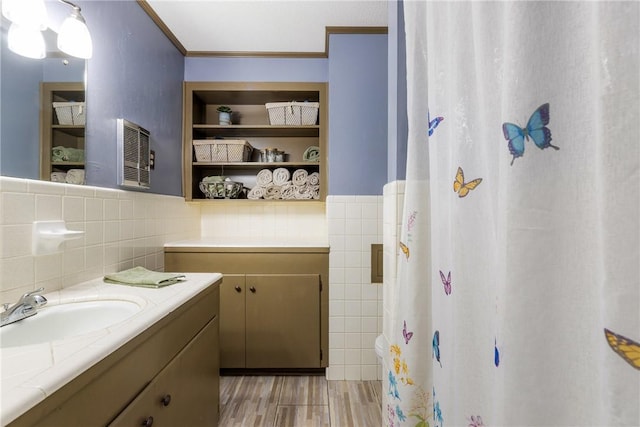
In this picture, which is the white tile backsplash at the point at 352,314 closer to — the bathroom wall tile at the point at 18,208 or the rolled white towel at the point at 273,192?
the rolled white towel at the point at 273,192

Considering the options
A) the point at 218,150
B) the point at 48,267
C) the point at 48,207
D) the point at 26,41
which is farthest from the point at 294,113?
the point at 48,267

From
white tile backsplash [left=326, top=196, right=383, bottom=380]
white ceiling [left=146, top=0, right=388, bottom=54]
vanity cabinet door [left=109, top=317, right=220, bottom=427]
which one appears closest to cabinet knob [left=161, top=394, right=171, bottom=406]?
vanity cabinet door [left=109, top=317, right=220, bottom=427]

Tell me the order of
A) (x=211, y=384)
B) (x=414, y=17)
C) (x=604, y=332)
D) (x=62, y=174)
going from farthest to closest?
1. (x=211, y=384)
2. (x=62, y=174)
3. (x=414, y=17)
4. (x=604, y=332)

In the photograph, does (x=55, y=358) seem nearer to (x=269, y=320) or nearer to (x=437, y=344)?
(x=437, y=344)

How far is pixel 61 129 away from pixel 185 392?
1.13m

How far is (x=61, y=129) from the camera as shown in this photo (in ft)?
3.71

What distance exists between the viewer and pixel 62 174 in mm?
1120

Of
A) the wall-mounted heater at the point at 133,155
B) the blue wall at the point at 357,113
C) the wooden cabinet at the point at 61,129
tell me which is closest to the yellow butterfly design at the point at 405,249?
the blue wall at the point at 357,113

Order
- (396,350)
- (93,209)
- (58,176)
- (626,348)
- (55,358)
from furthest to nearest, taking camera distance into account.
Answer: (93,209) < (58,176) < (396,350) < (55,358) < (626,348)

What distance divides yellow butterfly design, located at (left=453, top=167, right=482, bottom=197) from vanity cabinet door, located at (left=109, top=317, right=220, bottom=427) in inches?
36.8

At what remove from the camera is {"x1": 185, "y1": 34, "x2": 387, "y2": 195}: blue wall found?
2053 millimetres

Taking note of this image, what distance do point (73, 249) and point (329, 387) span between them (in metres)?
1.66

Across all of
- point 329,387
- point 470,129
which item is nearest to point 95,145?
point 470,129

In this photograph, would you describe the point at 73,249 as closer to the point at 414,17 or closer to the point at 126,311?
the point at 126,311
